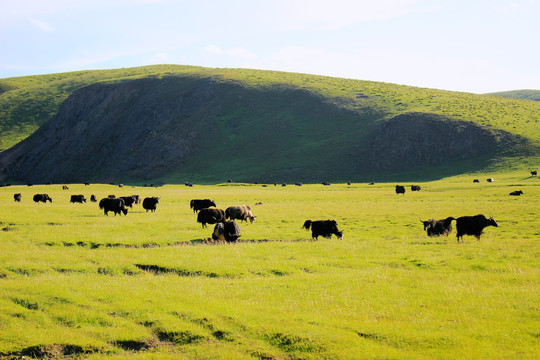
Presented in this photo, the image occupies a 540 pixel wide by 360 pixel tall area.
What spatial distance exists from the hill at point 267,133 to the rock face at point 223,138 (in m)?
0.42

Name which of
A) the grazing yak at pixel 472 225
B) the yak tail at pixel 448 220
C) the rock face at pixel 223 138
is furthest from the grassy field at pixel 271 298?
the rock face at pixel 223 138

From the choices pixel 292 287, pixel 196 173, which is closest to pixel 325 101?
pixel 196 173

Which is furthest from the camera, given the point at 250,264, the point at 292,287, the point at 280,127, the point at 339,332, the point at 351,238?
the point at 280,127

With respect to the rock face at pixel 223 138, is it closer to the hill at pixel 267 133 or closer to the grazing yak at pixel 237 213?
the hill at pixel 267 133

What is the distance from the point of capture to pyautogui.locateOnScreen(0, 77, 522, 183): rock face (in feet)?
431

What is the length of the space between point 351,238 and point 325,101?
147m

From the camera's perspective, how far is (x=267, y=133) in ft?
519

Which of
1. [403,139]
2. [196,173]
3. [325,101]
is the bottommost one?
[196,173]

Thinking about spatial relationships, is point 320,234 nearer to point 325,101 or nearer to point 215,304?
point 215,304

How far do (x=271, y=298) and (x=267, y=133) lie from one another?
146766mm

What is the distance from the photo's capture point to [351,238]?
84.6 feet

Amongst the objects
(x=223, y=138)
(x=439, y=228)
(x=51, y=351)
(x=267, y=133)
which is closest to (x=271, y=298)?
(x=51, y=351)

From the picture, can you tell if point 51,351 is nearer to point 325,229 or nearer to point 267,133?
point 325,229

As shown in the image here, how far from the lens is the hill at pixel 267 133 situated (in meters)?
129
